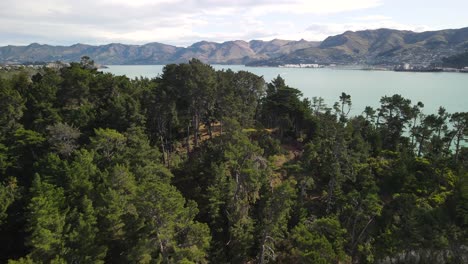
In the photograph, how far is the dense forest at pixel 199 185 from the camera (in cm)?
1966

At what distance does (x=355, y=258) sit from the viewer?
2548 centimetres

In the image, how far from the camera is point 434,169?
101 ft

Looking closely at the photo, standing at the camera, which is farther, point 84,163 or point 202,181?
point 202,181

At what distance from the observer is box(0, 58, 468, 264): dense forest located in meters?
19.7

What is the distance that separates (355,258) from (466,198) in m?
9.10

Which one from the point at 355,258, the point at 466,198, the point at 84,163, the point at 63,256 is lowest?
the point at 355,258

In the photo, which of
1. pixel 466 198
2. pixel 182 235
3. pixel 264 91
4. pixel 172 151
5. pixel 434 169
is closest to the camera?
pixel 182 235

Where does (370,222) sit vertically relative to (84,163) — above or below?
below

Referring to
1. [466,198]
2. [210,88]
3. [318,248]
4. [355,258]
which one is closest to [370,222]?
[355,258]

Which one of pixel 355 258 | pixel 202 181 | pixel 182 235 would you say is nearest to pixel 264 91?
pixel 202 181

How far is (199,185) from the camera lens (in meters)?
28.7

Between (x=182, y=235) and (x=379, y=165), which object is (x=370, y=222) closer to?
(x=379, y=165)

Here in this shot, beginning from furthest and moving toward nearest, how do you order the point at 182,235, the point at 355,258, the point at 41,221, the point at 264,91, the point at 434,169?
the point at 264,91 < the point at 434,169 < the point at 355,258 < the point at 182,235 < the point at 41,221

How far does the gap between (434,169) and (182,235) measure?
81.0 ft
